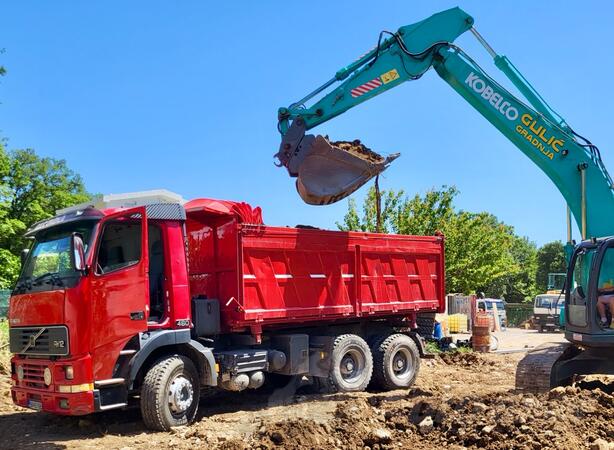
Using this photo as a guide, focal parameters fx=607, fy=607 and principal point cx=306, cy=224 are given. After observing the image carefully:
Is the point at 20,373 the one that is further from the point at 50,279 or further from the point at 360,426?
the point at 360,426

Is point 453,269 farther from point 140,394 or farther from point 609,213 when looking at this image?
point 140,394

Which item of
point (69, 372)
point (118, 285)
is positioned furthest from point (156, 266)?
point (69, 372)

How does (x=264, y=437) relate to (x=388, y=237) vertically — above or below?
below

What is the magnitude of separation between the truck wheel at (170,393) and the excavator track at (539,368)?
4.89m

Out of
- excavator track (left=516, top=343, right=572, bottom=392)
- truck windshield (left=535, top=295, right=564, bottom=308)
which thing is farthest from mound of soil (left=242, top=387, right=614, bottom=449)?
truck windshield (left=535, top=295, right=564, bottom=308)

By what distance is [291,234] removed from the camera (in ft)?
31.0

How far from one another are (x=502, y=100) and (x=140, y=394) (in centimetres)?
692

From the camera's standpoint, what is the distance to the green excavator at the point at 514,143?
27.3 ft

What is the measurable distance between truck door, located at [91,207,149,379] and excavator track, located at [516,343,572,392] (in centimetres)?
567

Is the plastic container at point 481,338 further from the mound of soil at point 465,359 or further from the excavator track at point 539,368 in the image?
the excavator track at point 539,368

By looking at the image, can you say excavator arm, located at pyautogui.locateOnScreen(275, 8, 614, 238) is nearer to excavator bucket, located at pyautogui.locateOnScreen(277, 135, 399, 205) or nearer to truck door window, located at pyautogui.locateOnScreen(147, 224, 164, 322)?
excavator bucket, located at pyautogui.locateOnScreen(277, 135, 399, 205)

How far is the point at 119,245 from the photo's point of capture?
7688 mm

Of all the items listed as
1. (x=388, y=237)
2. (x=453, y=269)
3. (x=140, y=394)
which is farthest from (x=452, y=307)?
(x=140, y=394)

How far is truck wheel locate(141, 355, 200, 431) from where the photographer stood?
7.47 m
